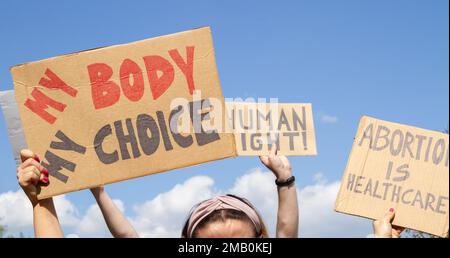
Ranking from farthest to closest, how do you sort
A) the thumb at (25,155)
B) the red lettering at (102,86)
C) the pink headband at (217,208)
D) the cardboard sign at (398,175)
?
the cardboard sign at (398,175) < the red lettering at (102,86) < the thumb at (25,155) < the pink headband at (217,208)

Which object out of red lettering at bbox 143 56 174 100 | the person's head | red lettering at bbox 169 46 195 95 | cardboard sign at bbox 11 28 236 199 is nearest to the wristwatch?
cardboard sign at bbox 11 28 236 199

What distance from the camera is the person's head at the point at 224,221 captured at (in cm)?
247

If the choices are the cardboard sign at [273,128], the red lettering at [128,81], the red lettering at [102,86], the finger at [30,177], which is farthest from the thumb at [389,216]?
the finger at [30,177]

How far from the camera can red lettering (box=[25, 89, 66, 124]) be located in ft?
10.1

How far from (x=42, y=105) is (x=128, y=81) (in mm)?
514

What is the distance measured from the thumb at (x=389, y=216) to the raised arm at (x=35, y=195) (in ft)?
8.55

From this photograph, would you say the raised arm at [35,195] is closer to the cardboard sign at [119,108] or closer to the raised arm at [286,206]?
the cardboard sign at [119,108]

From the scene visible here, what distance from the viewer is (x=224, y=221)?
2.49 m

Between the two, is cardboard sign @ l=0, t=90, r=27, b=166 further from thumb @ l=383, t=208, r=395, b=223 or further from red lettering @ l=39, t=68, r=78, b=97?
thumb @ l=383, t=208, r=395, b=223

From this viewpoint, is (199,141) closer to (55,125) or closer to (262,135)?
(55,125)

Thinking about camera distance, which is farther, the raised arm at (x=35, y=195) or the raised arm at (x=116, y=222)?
the raised arm at (x=116, y=222)

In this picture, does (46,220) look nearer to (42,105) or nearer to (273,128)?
(42,105)

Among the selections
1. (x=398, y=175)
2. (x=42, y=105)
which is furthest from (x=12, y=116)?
(x=398, y=175)

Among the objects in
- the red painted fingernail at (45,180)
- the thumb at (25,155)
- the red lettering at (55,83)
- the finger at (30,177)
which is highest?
the red lettering at (55,83)
